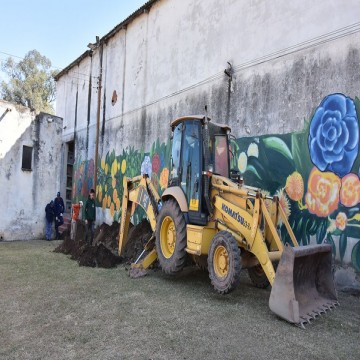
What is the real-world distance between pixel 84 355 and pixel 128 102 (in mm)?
12291

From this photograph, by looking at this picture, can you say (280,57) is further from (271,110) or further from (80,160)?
(80,160)

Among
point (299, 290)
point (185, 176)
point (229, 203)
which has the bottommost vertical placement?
point (299, 290)

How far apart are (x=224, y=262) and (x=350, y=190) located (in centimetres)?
299

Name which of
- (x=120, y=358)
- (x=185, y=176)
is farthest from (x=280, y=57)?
(x=120, y=358)

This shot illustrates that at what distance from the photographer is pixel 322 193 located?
7.62 m

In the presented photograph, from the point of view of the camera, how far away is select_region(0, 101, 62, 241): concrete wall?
13961 millimetres

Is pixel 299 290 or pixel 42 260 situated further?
pixel 42 260

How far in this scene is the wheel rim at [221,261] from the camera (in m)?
5.93

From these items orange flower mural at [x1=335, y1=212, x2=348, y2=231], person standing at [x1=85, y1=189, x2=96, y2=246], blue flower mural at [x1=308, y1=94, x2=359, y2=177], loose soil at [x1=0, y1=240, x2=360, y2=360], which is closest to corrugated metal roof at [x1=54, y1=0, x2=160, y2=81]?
person standing at [x1=85, y1=189, x2=96, y2=246]

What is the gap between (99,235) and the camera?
13.2 metres

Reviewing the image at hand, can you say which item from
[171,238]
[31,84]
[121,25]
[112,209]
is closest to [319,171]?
[171,238]

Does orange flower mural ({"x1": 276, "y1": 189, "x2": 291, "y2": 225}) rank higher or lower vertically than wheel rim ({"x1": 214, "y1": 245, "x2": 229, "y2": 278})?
higher

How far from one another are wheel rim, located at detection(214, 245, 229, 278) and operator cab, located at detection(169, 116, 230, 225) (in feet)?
2.47

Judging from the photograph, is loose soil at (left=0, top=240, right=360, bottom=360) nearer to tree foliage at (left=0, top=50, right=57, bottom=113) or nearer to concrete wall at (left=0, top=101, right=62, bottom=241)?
concrete wall at (left=0, top=101, right=62, bottom=241)
